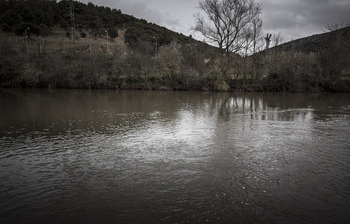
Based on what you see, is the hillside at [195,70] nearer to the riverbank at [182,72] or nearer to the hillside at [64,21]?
the riverbank at [182,72]

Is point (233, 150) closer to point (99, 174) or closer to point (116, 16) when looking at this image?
point (99, 174)

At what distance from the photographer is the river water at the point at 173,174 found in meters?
4.88

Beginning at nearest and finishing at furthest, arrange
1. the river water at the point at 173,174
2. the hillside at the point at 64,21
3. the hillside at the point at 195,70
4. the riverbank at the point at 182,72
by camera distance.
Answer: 1. the river water at the point at 173,174
2. the hillside at the point at 195,70
3. the riverbank at the point at 182,72
4. the hillside at the point at 64,21

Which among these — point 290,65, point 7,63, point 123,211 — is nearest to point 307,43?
point 290,65

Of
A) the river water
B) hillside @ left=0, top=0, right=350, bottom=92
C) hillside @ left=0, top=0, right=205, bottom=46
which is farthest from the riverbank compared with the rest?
hillside @ left=0, top=0, right=205, bottom=46

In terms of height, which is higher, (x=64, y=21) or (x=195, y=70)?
(x=64, y=21)

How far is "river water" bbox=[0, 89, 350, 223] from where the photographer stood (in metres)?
4.88

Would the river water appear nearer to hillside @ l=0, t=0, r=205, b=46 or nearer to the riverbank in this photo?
the riverbank

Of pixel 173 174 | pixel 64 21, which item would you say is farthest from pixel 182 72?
pixel 64 21

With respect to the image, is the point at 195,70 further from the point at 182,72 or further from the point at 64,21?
the point at 64,21

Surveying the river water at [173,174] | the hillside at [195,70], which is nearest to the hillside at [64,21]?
the hillside at [195,70]

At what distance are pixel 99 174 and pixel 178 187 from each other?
2090mm

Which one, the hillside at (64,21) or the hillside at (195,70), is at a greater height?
the hillside at (64,21)

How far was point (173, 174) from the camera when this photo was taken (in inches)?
259
